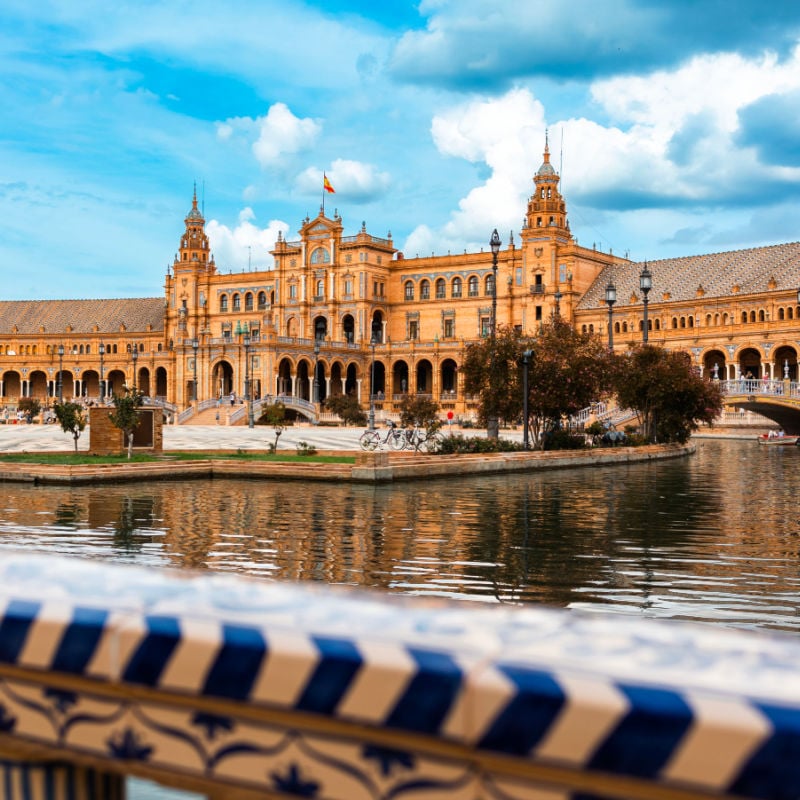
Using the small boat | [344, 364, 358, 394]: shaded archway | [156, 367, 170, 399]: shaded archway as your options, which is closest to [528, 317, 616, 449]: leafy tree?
the small boat

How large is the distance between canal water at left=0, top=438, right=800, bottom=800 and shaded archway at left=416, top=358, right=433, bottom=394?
6096 cm

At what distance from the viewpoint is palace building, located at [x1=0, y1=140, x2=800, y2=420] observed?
69.4m

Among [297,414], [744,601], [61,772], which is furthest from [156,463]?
[297,414]

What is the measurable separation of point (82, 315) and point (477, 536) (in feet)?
314

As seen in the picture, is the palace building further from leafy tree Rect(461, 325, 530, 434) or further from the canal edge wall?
the canal edge wall

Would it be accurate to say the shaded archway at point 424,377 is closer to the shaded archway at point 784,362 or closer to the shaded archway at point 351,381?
the shaded archway at point 351,381

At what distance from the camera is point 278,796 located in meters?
1.87

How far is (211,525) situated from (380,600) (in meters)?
13.0

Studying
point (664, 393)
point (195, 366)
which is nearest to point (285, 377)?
point (195, 366)

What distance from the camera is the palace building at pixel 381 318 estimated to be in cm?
6944

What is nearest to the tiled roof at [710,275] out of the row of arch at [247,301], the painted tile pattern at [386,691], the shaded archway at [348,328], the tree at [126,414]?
the shaded archway at [348,328]

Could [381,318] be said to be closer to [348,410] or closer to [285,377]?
[285,377]

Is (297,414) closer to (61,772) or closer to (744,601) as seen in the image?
(744,601)

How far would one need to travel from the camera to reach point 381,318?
86.9 metres
